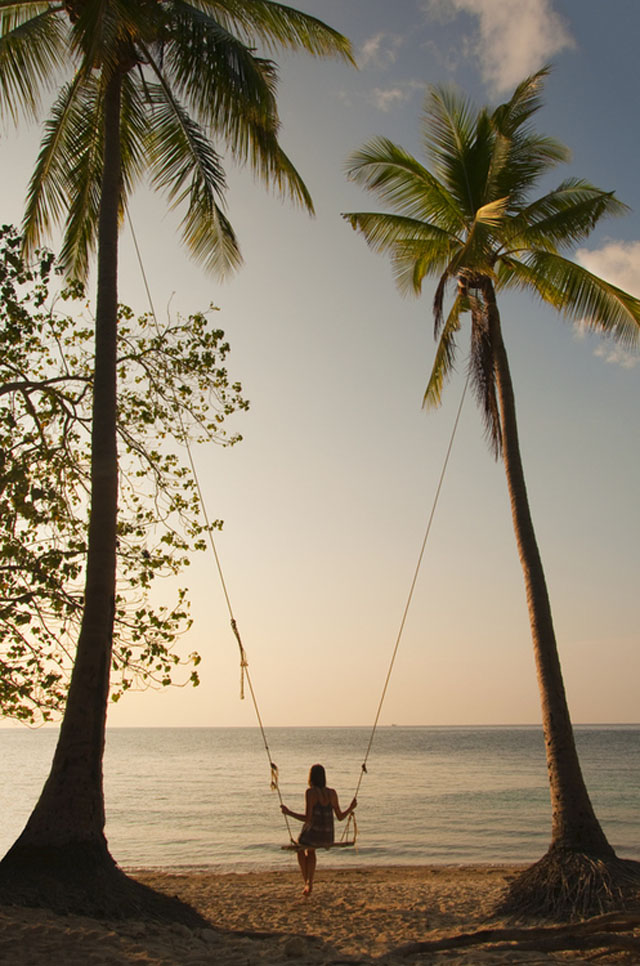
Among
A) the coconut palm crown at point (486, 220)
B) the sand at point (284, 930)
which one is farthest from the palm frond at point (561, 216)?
the sand at point (284, 930)

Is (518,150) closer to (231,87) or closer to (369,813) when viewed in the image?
(231,87)

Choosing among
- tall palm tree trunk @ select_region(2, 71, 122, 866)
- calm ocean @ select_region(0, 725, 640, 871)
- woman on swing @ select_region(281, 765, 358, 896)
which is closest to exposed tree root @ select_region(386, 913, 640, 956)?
woman on swing @ select_region(281, 765, 358, 896)

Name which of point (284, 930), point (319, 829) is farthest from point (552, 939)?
point (319, 829)

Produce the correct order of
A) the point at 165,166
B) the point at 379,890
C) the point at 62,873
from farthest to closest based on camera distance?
the point at 379,890
the point at 165,166
the point at 62,873

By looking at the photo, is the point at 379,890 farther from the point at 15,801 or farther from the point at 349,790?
the point at 15,801

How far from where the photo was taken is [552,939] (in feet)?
21.0

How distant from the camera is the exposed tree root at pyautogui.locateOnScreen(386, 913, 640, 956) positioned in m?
6.24

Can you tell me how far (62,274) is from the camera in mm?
10875

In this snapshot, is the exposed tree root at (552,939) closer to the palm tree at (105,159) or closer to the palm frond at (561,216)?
the palm tree at (105,159)

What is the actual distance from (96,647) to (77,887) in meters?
2.21

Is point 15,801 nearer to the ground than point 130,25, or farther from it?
nearer to the ground

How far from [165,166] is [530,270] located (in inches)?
216

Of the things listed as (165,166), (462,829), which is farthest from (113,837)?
(165,166)

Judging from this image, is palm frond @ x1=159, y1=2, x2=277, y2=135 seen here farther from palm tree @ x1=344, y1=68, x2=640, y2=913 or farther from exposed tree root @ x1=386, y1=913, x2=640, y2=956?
exposed tree root @ x1=386, y1=913, x2=640, y2=956
